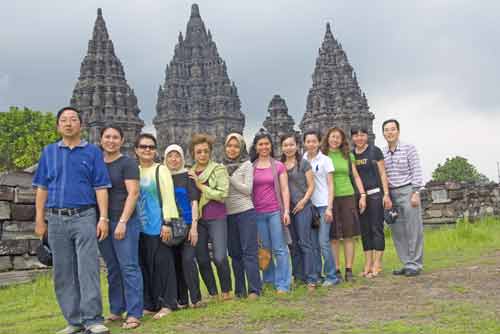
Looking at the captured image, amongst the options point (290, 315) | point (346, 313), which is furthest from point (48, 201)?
point (346, 313)

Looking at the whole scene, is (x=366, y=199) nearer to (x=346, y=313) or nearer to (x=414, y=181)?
(x=414, y=181)

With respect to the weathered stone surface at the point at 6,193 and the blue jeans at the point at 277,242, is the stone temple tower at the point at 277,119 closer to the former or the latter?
the weathered stone surface at the point at 6,193

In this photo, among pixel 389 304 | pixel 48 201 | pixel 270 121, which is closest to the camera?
pixel 48 201

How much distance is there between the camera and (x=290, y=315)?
472 centimetres

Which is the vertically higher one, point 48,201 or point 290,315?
point 48,201

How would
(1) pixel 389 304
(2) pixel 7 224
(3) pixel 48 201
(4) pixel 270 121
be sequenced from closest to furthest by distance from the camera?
1. (3) pixel 48 201
2. (1) pixel 389 304
3. (2) pixel 7 224
4. (4) pixel 270 121

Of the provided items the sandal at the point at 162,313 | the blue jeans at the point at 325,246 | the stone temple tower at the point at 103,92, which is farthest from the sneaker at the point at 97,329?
the stone temple tower at the point at 103,92

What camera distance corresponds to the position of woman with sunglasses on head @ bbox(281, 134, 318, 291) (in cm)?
605

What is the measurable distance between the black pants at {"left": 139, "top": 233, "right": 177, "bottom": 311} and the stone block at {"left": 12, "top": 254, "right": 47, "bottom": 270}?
159 inches

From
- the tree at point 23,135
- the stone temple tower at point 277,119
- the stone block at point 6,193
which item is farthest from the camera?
the tree at point 23,135

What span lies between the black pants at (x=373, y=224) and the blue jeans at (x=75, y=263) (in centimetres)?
355

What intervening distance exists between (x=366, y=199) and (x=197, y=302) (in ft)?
8.49

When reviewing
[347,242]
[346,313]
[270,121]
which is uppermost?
[270,121]

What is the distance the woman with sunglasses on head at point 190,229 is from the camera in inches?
210
